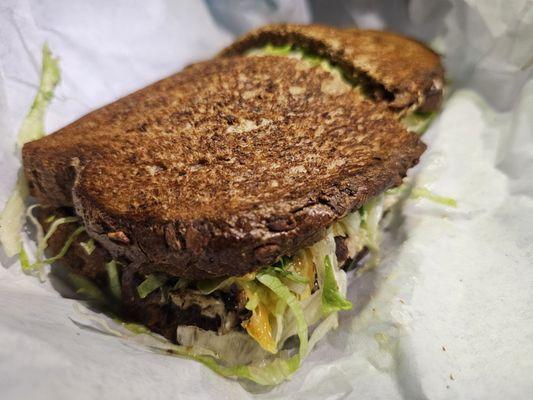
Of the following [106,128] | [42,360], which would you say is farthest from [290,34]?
[42,360]

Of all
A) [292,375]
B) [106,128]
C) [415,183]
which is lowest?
[292,375]

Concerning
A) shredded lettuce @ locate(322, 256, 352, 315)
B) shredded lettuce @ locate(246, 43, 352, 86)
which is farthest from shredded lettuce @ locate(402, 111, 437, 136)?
shredded lettuce @ locate(322, 256, 352, 315)

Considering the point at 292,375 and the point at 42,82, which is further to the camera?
the point at 42,82

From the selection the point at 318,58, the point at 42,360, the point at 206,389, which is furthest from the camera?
the point at 318,58

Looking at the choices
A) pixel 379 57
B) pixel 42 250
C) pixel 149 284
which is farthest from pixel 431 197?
pixel 42 250

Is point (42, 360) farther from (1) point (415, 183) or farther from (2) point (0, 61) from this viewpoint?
(1) point (415, 183)

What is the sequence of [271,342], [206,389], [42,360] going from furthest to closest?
[271,342] < [206,389] < [42,360]
